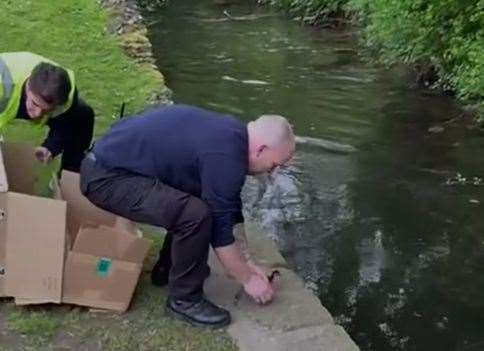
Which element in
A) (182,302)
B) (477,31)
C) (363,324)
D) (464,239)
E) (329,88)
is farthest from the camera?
(329,88)

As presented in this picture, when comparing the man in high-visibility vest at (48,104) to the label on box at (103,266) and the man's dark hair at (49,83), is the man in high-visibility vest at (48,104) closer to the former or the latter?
the man's dark hair at (49,83)

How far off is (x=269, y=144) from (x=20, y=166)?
1.52m

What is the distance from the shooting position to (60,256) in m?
4.30

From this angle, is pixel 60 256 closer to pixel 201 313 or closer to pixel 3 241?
pixel 3 241

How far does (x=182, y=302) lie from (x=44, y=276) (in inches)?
25.8

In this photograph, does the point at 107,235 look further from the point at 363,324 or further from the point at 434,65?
the point at 434,65

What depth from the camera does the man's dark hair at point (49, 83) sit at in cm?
442

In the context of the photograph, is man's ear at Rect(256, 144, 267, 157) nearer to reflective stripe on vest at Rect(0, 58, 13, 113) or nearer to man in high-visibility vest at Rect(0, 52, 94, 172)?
man in high-visibility vest at Rect(0, 52, 94, 172)

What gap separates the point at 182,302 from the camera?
14.2ft

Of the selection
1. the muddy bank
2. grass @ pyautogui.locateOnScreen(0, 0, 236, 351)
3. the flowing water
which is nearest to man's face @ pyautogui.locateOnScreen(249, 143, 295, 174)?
grass @ pyautogui.locateOnScreen(0, 0, 236, 351)

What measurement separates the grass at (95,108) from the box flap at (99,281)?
0.22 ft

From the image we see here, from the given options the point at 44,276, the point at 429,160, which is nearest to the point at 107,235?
the point at 44,276

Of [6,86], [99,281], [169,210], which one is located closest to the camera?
[169,210]

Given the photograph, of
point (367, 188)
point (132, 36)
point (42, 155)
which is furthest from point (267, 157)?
point (132, 36)
